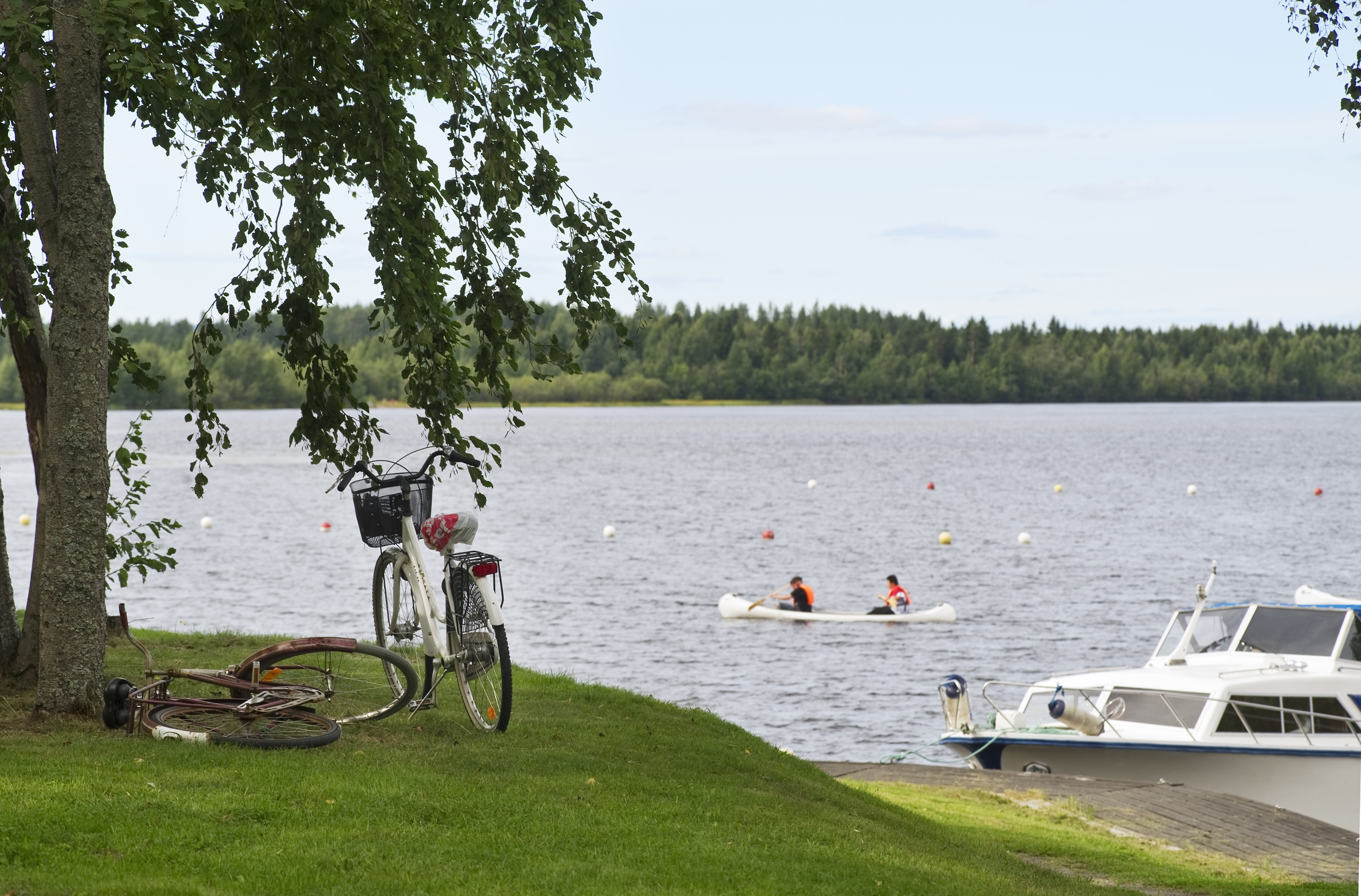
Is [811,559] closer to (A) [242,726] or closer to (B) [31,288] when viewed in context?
(B) [31,288]

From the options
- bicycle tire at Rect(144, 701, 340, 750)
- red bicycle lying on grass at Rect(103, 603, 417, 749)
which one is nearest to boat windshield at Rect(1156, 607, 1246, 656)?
red bicycle lying on grass at Rect(103, 603, 417, 749)

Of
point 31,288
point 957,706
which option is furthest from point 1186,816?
point 31,288

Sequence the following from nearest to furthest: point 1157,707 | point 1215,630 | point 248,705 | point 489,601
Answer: point 248,705 < point 489,601 < point 1157,707 < point 1215,630

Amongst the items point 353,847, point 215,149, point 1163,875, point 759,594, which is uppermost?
point 215,149

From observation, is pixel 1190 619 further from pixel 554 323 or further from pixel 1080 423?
pixel 554 323

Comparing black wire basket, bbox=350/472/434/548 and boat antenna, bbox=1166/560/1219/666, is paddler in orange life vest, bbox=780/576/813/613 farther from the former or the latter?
black wire basket, bbox=350/472/434/548

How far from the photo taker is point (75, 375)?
711 centimetres

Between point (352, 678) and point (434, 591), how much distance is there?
1.29 m

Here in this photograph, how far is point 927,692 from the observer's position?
2300cm

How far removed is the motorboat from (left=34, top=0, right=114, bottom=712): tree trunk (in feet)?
35.8

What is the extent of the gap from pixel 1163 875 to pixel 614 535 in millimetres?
39693

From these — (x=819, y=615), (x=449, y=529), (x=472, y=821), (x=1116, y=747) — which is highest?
(x=449, y=529)

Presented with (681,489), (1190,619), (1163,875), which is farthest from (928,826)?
(681,489)

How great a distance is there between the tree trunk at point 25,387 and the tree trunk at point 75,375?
0.99 metres
